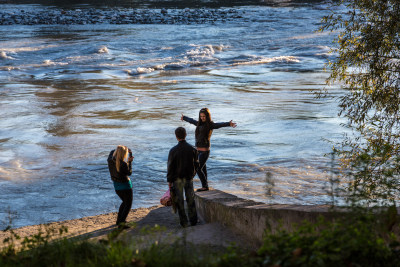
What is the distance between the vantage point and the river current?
13.3 meters

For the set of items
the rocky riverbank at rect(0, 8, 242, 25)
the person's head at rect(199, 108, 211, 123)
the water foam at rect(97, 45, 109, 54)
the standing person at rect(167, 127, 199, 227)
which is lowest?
the water foam at rect(97, 45, 109, 54)

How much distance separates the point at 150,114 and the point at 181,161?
45.2 ft

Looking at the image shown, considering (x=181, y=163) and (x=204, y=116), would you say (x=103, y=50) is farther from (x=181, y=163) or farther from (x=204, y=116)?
(x=181, y=163)

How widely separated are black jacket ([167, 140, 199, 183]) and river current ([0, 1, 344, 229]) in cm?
166

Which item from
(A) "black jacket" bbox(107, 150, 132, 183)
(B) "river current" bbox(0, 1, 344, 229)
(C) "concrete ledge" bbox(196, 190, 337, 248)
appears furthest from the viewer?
(B) "river current" bbox(0, 1, 344, 229)

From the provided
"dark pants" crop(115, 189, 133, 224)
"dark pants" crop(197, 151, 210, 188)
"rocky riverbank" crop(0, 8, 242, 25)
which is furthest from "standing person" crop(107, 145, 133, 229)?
"rocky riverbank" crop(0, 8, 242, 25)

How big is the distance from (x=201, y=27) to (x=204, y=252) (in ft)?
181

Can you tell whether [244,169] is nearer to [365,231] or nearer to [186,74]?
[365,231]

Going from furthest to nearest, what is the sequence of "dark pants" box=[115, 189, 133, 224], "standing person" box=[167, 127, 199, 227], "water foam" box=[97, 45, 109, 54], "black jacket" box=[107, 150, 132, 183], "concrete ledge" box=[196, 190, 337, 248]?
"water foam" box=[97, 45, 109, 54] < "dark pants" box=[115, 189, 133, 224] < "black jacket" box=[107, 150, 132, 183] < "standing person" box=[167, 127, 199, 227] < "concrete ledge" box=[196, 190, 337, 248]

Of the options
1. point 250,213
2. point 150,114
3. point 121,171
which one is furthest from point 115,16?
point 250,213

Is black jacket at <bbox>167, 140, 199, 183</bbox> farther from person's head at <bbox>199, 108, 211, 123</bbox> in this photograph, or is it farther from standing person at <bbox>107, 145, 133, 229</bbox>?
person's head at <bbox>199, 108, 211, 123</bbox>

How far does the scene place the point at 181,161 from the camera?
8.78 m

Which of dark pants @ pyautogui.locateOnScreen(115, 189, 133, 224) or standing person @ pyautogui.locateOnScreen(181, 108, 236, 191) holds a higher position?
standing person @ pyautogui.locateOnScreen(181, 108, 236, 191)

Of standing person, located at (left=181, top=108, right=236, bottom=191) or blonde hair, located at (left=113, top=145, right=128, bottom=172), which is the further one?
standing person, located at (left=181, top=108, right=236, bottom=191)
